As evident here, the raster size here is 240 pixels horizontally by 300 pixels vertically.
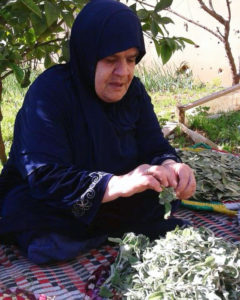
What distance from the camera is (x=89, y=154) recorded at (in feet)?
7.52

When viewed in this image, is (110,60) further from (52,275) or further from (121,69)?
(52,275)

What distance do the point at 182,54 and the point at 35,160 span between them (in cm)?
440

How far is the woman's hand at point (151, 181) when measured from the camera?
1.92 meters

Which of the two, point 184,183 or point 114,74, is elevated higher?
point 114,74

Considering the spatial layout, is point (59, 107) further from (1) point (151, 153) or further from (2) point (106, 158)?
(1) point (151, 153)

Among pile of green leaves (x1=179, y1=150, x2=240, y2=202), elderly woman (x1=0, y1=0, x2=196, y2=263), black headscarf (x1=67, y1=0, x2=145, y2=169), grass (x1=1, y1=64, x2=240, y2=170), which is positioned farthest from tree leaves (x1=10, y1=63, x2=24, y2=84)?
grass (x1=1, y1=64, x2=240, y2=170)

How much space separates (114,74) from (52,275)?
0.92 m

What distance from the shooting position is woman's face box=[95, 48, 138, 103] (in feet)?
6.98

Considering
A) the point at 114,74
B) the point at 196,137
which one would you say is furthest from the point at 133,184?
the point at 196,137

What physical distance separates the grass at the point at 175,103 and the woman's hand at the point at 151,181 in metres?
2.06

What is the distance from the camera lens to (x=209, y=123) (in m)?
4.59

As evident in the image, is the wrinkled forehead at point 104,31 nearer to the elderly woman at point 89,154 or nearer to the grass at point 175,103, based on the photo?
the elderly woman at point 89,154

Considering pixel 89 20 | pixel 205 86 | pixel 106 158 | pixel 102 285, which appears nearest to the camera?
pixel 102 285

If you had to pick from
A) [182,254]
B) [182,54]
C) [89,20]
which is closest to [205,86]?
[182,54]
